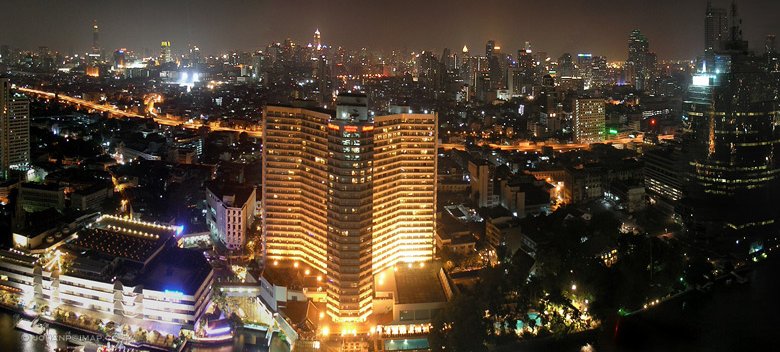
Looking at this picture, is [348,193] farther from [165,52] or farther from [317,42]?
[165,52]

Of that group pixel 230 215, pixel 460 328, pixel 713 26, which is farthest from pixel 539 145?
pixel 460 328

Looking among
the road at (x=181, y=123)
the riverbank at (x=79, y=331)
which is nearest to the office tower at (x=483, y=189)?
the road at (x=181, y=123)

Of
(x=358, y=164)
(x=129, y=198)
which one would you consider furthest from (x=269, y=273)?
(x=129, y=198)

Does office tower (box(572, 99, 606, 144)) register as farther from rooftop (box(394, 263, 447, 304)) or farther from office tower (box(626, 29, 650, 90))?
rooftop (box(394, 263, 447, 304))

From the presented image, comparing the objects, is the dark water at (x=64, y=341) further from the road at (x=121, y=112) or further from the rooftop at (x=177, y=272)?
the road at (x=121, y=112)

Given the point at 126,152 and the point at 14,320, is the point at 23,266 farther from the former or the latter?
the point at 126,152

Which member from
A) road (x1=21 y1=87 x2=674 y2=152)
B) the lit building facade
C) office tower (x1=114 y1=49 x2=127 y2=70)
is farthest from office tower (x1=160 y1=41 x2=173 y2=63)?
the lit building facade
